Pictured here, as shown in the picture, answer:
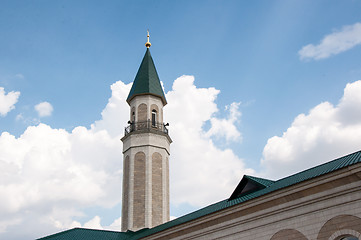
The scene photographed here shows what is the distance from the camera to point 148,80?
42.7 m

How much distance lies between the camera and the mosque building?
16.0 metres

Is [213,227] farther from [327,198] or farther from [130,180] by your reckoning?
[130,180]

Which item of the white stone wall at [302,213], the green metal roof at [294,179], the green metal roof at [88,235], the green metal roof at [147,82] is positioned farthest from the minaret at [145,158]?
the white stone wall at [302,213]

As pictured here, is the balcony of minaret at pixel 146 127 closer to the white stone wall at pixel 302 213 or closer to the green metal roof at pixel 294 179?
the green metal roof at pixel 294 179

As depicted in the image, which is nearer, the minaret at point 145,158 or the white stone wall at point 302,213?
the white stone wall at point 302,213

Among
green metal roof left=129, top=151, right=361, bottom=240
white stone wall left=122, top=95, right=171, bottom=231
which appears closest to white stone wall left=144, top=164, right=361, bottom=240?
green metal roof left=129, top=151, right=361, bottom=240

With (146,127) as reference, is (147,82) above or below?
above

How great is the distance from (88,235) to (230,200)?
14806 millimetres

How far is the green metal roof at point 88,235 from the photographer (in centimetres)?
3234

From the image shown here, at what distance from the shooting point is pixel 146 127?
39688mm

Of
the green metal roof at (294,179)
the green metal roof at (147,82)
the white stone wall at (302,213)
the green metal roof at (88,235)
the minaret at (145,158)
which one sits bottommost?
the white stone wall at (302,213)

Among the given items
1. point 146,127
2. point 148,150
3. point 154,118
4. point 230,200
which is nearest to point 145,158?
point 148,150

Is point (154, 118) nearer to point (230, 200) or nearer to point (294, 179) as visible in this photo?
point (230, 200)

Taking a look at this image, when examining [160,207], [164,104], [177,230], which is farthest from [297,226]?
[164,104]
